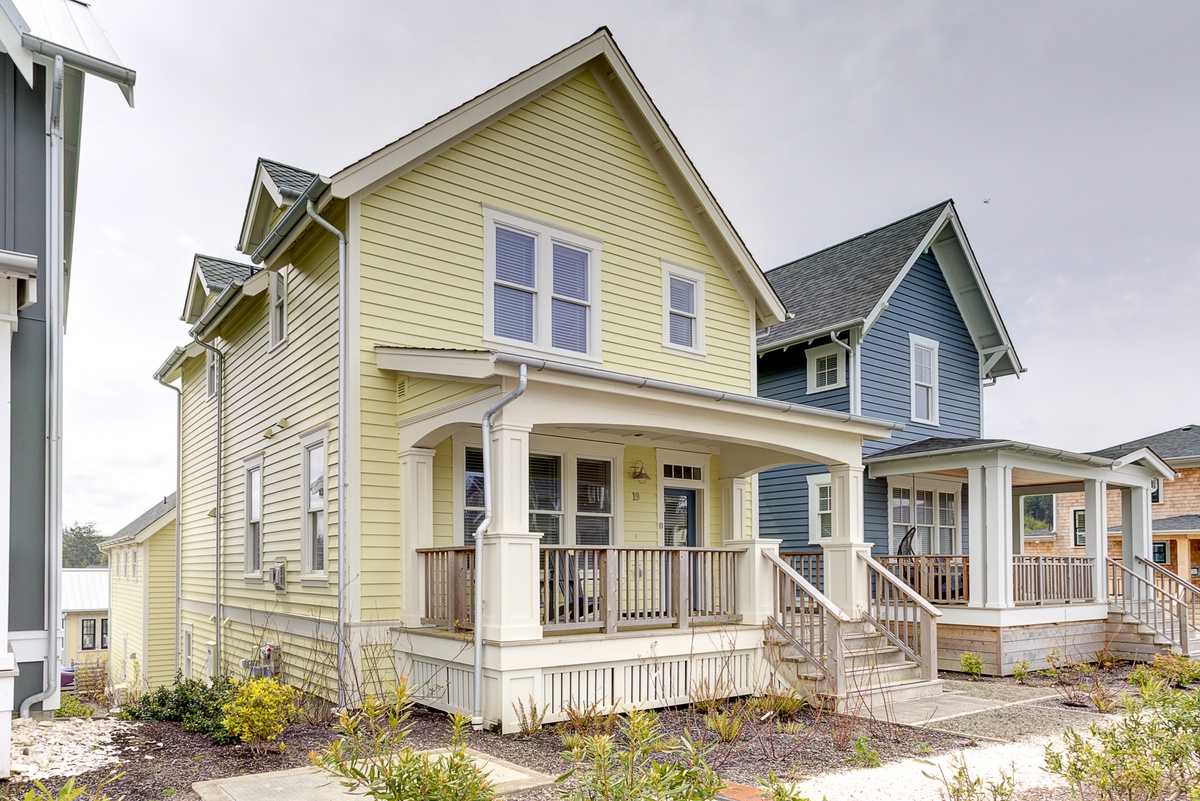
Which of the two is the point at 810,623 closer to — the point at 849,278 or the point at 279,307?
the point at 279,307

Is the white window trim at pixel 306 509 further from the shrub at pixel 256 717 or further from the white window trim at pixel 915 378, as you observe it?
the white window trim at pixel 915 378

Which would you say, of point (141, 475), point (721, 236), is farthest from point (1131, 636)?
point (141, 475)

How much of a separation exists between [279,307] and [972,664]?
1146 centimetres

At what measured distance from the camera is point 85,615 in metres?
39.0

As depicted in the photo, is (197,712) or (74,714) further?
(74,714)

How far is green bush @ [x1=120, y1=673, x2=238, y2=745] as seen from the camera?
8492mm

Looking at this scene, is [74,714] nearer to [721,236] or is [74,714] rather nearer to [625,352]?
[625,352]

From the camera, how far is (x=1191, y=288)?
24.1 m

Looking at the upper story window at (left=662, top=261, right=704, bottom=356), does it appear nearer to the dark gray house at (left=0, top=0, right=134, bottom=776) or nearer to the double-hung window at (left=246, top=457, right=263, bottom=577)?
the double-hung window at (left=246, top=457, right=263, bottom=577)

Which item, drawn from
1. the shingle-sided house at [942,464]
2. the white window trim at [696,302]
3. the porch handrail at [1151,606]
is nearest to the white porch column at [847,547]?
the shingle-sided house at [942,464]

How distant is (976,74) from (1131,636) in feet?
37.8

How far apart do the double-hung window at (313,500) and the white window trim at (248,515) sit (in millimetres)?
2081

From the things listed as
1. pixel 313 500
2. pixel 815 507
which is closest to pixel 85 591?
pixel 313 500

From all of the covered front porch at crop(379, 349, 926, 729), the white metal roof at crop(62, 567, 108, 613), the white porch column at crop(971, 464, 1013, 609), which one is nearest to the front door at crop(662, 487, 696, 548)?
the covered front porch at crop(379, 349, 926, 729)
